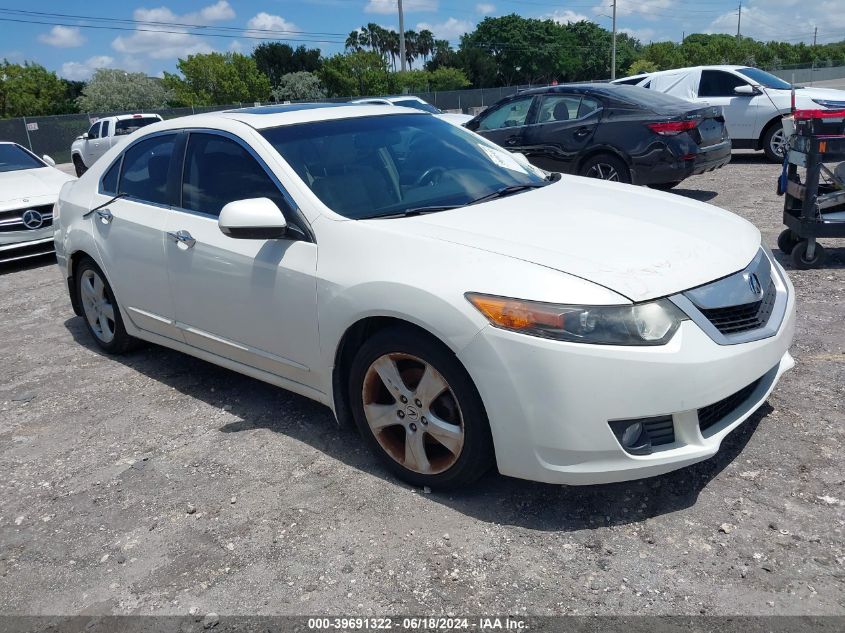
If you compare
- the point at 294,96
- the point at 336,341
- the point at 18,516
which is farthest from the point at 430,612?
the point at 294,96

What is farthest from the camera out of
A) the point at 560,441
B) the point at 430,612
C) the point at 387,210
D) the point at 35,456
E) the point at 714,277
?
the point at 35,456

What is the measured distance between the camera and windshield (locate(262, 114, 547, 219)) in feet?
11.7

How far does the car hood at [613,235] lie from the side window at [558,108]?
19.7 ft

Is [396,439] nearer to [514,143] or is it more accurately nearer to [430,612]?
[430,612]

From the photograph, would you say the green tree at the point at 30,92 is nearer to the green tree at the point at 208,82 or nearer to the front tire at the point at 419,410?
the green tree at the point at 208,82

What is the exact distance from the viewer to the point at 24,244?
8547 mm

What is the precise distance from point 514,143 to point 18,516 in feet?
26.0

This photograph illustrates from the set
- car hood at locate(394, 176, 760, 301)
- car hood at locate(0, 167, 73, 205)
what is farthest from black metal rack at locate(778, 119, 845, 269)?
car hood at locate(0, 167, 73, 205)

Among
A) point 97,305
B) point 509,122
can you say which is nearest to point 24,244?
point 97,305

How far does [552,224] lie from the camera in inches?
127

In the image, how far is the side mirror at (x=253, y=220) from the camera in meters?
3.33

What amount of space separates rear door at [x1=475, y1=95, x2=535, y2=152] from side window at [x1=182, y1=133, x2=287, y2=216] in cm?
636

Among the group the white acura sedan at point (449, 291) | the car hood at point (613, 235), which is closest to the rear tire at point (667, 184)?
the white acura sedan at point (449, 291)

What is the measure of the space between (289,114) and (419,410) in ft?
6.42
